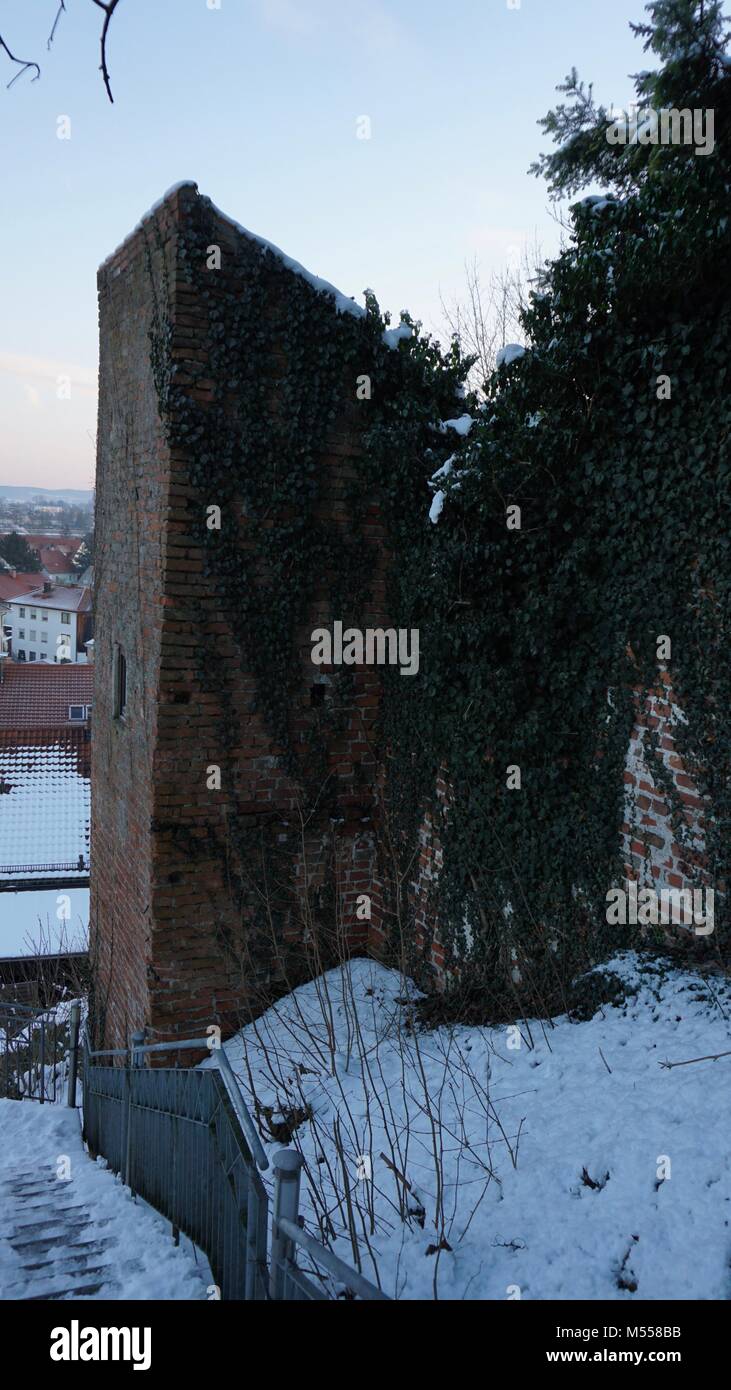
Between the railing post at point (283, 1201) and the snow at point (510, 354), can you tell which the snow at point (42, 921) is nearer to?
the snow at point (510, 354)

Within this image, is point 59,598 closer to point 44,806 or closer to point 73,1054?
point 44,806

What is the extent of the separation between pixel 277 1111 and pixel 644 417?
4127 millimetres

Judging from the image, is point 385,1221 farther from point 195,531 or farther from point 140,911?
point 195,531

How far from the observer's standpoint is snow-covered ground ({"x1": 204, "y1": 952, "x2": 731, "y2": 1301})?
2828 mm

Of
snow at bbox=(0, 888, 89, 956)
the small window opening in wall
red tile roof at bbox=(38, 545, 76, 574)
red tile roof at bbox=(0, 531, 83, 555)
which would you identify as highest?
red tile roof at bbox=(0, 531, 83, 555)

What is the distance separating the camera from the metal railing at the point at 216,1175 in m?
2.52

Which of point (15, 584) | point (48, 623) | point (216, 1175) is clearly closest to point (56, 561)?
point (15, 584)

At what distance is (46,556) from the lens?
2960 inches

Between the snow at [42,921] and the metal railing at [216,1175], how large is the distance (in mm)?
9847

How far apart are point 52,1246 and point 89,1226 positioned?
35 cm

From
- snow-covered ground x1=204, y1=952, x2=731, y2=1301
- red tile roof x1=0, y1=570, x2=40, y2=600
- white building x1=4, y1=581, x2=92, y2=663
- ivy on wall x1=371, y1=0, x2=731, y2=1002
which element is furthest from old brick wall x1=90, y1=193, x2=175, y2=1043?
red tile roof x1=0, y1=570, x2=40, y2=600

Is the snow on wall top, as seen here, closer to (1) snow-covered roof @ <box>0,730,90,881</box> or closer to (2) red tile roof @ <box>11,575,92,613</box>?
(1) snow-covered roof @ <box>0,730,90,881</box>
